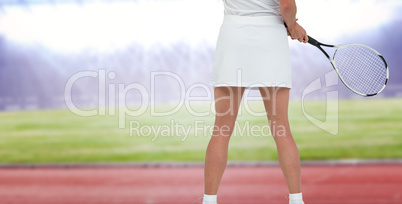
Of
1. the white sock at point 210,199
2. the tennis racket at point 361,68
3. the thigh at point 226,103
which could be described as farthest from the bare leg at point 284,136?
the tennis racket at point 361,68

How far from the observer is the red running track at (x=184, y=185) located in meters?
2.59

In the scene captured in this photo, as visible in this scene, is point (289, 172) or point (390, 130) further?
point (390, 130)

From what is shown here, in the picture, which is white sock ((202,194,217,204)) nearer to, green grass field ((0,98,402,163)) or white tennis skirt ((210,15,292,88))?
→ white tennis skirt ((210,15,292,88))

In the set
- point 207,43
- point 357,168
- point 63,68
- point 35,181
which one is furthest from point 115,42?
point 357,168

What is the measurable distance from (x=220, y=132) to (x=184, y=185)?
1.42m

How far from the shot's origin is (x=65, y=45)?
4047 mm

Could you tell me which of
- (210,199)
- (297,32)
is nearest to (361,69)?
(297,32)

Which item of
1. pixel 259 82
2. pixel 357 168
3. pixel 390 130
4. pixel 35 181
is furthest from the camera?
pixel 390 130

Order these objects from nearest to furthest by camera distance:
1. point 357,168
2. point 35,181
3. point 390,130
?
point 35,181 < point 357,168 < point 390,130

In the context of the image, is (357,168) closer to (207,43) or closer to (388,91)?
(388,91)

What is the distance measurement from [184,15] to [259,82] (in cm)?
238

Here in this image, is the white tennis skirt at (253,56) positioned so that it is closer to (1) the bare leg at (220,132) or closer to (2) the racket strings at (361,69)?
(1) the bare leg at (220,132)

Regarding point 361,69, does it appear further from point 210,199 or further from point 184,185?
point 184,185

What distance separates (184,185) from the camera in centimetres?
309
